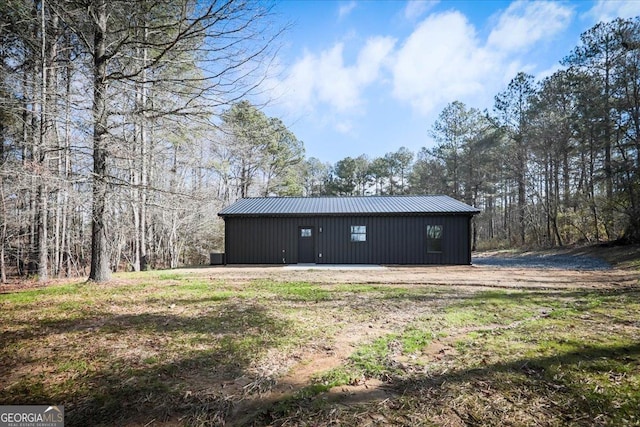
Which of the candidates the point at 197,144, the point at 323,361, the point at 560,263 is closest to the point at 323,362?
the point at 323,361

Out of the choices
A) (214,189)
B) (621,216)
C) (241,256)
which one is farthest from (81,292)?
(621,216)

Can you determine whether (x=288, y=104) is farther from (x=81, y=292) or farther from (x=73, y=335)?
(x=81, y=292)

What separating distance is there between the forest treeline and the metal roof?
1575 mm

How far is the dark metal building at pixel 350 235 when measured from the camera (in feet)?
41.4

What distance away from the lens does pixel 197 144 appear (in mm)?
11984

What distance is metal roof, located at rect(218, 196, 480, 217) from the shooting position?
41.7 feet

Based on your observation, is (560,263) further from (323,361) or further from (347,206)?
(323,361)

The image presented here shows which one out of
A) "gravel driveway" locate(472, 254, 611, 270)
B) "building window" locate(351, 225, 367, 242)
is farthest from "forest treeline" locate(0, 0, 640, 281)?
"building window" locate(351, 225, 367, 242)

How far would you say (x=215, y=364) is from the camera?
2395 mm

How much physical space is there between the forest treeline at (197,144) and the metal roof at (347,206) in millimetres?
1575

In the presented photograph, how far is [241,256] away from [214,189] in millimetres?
7751

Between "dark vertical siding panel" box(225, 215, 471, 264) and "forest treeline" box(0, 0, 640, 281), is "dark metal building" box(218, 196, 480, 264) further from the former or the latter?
"forest treeline" box(0, 0, 640, 281)

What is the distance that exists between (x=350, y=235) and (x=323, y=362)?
10703mm

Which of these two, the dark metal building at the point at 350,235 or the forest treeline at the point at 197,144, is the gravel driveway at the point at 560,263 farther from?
the forest treeline at the point at 197,144
